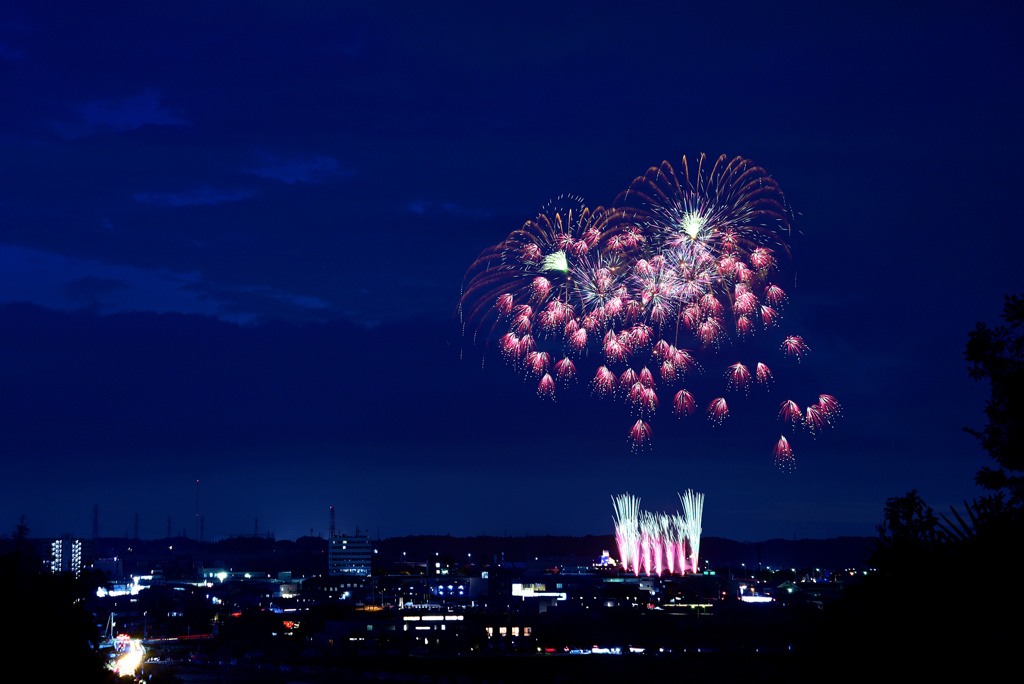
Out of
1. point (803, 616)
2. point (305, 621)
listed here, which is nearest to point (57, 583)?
point (803, 616)

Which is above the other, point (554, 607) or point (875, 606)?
point (875, 606)

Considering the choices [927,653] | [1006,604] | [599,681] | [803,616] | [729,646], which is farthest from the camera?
[729,646]

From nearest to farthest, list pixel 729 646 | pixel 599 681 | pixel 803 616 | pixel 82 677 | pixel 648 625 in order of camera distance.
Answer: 1. pixel 803 616
2. pixel 82 677
3. pixel 599 681
4. pixel 729 646
5. pixel 648 625

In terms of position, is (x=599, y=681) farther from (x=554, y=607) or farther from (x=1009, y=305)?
(x=1009, y=305)

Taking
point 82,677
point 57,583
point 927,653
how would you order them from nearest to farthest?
point 927,653, point 82,677, point 57,583

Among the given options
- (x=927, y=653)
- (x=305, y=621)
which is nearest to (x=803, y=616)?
(x=927, y=653)

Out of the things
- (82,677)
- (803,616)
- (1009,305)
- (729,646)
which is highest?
(1009,305)

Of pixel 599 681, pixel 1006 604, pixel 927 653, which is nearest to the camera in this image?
pixel 1006 604

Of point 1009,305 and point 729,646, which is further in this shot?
point 729,646

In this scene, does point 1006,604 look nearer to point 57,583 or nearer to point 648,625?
point 57,583
